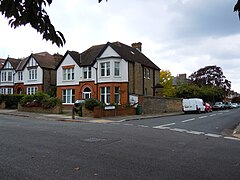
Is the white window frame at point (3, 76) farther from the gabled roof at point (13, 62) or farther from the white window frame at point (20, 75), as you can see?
the white window frame at point (20, 75)

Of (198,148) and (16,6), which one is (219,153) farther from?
(16,6)

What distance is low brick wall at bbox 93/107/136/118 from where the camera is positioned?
24.7 metres

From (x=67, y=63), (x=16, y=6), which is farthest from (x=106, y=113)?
(x=16, y=6)

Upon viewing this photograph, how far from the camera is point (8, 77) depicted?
49125 millimetres

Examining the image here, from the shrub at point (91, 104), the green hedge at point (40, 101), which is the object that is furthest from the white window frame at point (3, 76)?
the shrub at point (91, 104)

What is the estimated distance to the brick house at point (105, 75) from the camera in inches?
1330

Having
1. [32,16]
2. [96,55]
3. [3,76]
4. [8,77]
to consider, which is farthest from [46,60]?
[32,16]

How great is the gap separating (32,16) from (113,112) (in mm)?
23129

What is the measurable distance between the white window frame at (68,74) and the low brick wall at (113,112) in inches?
494

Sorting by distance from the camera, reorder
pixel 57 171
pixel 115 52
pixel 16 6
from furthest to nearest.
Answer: pixel 115 52 < pixel 57 171 < pixel 16 6

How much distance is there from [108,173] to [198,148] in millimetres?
4704

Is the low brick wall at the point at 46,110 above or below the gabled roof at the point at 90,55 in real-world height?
below

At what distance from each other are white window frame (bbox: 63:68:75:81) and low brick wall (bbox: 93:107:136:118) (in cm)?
1255

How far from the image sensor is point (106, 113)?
84.6ft
